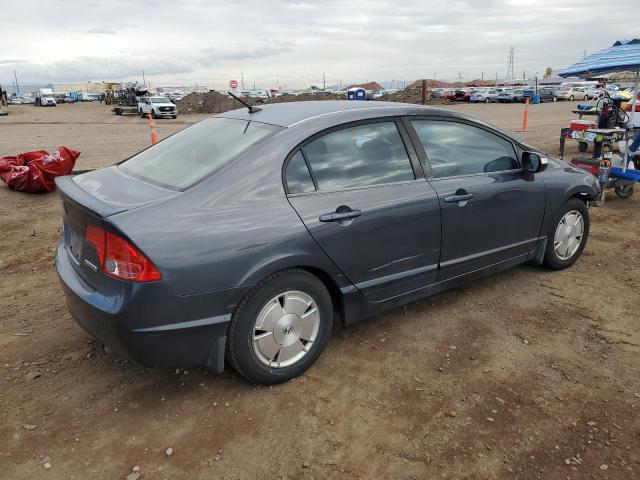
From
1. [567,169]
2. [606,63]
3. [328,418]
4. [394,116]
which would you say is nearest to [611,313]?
[567,169]

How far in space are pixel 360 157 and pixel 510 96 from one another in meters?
47.3

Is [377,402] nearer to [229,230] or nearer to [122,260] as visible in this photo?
[229,230]

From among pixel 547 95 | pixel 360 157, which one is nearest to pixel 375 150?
pixel 360 157

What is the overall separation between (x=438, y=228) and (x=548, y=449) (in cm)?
154

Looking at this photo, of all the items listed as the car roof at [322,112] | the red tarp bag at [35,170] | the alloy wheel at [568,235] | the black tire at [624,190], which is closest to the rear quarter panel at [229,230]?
the car roof at [322,112]

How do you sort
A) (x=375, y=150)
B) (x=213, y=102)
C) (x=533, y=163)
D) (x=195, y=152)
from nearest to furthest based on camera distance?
(x=195, y=152)
(x=375, y=150)
(x=533, y=163)
(x=213, y=102)

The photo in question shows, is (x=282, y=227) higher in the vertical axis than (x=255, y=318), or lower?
higher

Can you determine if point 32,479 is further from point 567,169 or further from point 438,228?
point 567,169

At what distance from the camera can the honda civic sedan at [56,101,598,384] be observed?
2.57 metres

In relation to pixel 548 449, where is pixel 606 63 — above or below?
above

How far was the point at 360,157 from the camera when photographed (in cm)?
329

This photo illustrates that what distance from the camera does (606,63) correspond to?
307 inches

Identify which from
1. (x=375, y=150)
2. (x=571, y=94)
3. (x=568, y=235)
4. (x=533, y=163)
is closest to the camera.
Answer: (x=375, y=150)

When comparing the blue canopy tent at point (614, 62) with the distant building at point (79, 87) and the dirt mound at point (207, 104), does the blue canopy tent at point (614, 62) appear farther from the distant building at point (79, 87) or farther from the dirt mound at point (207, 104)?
the distant building at point (79, 87)
